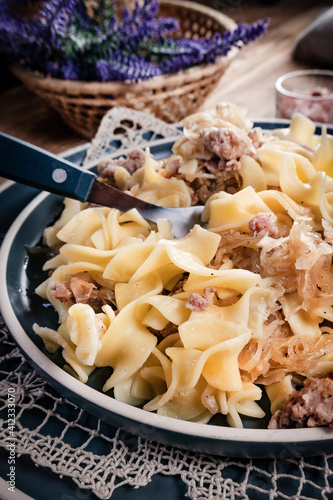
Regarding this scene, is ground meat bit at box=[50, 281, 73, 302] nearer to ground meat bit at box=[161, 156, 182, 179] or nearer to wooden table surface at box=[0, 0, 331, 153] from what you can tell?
ground meat bit at box=[161, 156, 182, 179]

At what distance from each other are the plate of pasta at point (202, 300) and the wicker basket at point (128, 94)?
3.18 feet

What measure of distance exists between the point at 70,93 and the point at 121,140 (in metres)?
0.52

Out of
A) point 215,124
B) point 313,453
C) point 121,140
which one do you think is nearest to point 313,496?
point 313,453

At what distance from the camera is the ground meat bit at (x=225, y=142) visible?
7.08 ft

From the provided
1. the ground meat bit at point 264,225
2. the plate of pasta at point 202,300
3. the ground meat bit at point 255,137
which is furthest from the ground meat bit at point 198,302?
the ground meat bit at point 255,137

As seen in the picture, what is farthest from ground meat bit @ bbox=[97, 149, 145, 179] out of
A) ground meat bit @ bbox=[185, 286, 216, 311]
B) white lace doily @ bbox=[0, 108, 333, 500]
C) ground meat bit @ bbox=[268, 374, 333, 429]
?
ground meat bit @ bbox=[268, 374, 333, 429]

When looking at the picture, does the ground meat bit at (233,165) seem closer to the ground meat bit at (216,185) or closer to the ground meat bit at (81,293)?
the ground meat bit at (216,185)

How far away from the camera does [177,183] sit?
2258mm

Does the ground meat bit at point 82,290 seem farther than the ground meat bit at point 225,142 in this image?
No

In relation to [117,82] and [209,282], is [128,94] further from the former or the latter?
[209,282]

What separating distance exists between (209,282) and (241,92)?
302 cm

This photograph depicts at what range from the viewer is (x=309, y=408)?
145 cm

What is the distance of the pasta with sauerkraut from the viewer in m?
1.65

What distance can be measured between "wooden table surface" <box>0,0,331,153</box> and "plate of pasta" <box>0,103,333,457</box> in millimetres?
1542
